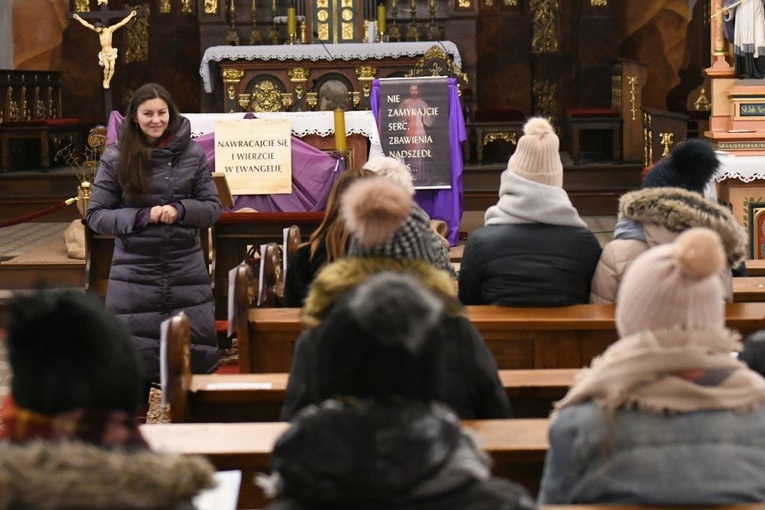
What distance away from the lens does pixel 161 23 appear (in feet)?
54.4

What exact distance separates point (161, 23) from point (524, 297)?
1231cm

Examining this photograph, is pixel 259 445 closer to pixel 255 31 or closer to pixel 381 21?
pixel 381 21

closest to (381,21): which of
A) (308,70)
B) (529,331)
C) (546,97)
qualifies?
(308,70)

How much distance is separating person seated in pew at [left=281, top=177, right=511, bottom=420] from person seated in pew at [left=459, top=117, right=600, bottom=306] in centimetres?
144

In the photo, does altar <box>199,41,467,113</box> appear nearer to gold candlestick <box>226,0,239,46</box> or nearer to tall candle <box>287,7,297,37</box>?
tall candle <box>287,7,297,37</box>

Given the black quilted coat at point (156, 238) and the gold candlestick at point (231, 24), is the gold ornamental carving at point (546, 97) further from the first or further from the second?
the black quilted coat at point (156, 238)

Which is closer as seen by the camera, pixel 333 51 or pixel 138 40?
Result: pixel 333 51

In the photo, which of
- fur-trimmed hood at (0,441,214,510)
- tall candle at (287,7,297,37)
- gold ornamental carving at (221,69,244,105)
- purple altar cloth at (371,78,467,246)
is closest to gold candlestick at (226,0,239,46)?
tall candle at (287,7,297,37)

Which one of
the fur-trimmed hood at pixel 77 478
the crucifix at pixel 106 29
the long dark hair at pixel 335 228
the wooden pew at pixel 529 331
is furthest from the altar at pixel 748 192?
the fur-trimmed hood at pixel 77 478

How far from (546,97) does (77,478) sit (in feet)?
48.7

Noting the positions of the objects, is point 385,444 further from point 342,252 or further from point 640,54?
point 640,54

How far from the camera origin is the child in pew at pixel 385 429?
7.14 ft

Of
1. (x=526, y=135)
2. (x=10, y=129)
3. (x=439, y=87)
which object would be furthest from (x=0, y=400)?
(x=10, y=129)

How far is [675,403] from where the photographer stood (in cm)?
270
